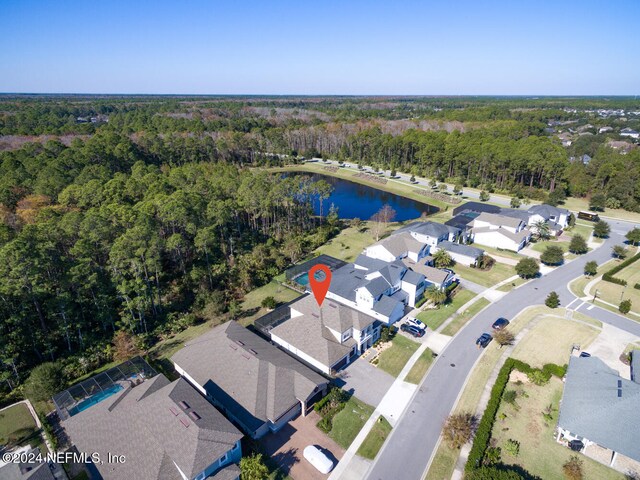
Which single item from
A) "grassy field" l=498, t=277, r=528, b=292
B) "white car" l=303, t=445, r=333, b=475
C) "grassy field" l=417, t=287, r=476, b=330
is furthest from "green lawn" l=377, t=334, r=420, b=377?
"grassy field" l=498, t=277, r=528, b=292

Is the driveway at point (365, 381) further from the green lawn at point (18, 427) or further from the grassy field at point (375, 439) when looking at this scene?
the green lawn at point (18, 427)

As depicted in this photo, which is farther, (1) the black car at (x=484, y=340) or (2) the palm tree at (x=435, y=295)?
(2) the palm tree at (x=435, y=295)

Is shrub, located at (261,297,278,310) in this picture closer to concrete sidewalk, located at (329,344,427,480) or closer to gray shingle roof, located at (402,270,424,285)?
gray shingle roof, located at (402,270,424,285)

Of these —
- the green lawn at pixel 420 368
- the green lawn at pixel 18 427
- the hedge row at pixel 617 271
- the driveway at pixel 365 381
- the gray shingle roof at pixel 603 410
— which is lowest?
the green lawn at pixel 18 427

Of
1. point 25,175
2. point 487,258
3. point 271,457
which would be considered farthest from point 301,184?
point 271,457

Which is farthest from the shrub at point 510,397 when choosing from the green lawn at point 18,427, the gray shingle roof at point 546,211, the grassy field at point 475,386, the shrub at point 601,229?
the shrub at point 601,229

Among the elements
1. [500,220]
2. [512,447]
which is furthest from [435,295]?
[500,220]
